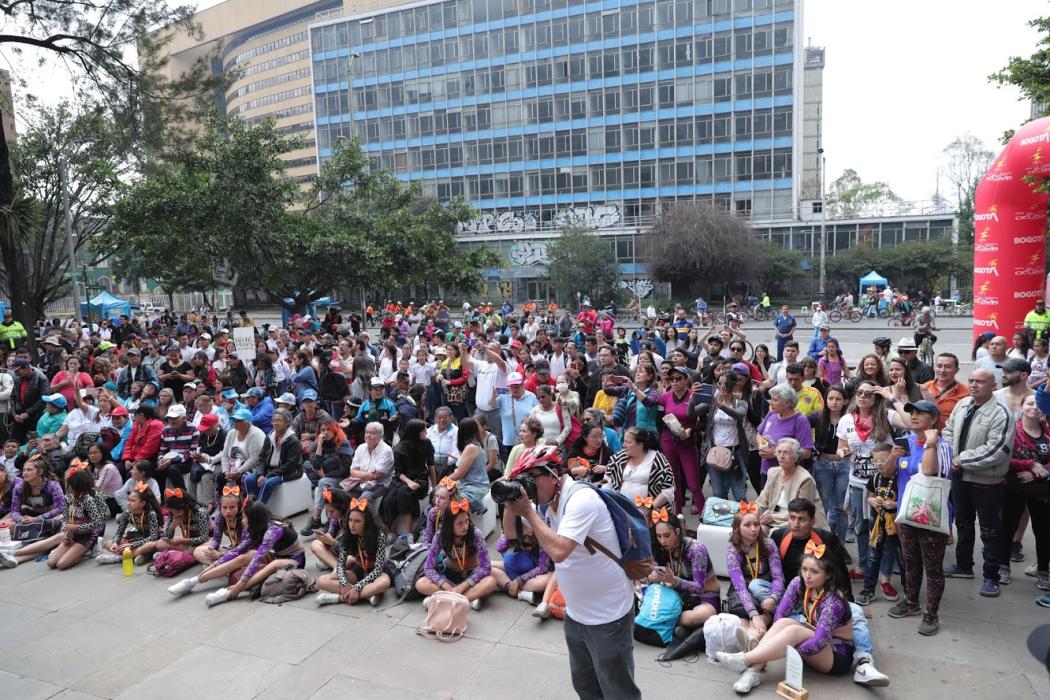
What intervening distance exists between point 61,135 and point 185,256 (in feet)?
26.9

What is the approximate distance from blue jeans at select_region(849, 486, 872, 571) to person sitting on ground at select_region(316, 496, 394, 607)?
3.89 meters

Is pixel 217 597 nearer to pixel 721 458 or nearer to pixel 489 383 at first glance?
pixel 489 383

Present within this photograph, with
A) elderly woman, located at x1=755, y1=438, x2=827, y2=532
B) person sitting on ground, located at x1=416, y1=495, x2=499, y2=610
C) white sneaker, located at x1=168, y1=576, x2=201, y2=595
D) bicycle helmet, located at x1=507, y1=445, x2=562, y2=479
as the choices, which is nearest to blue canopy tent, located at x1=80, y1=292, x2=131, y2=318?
white sneaker, located at x1=168, y1=576, x2=201, y2=595

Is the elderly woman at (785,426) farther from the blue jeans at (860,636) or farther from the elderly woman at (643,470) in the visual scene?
the blue jeans at (860,636)

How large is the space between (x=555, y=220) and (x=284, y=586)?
4704cm

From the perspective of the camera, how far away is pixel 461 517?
5.62m

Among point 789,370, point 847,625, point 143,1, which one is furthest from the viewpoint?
point 143,1

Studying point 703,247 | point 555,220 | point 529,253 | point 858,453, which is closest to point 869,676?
point 858,453

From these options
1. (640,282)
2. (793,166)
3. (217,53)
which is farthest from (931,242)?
(217,53)

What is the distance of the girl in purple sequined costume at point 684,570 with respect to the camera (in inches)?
191

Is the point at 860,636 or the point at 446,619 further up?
the point at 860,636

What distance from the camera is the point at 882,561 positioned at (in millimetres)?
5352

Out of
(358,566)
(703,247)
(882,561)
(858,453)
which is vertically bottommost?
(358,566)

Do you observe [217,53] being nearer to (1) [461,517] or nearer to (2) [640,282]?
(1) [461,517]
